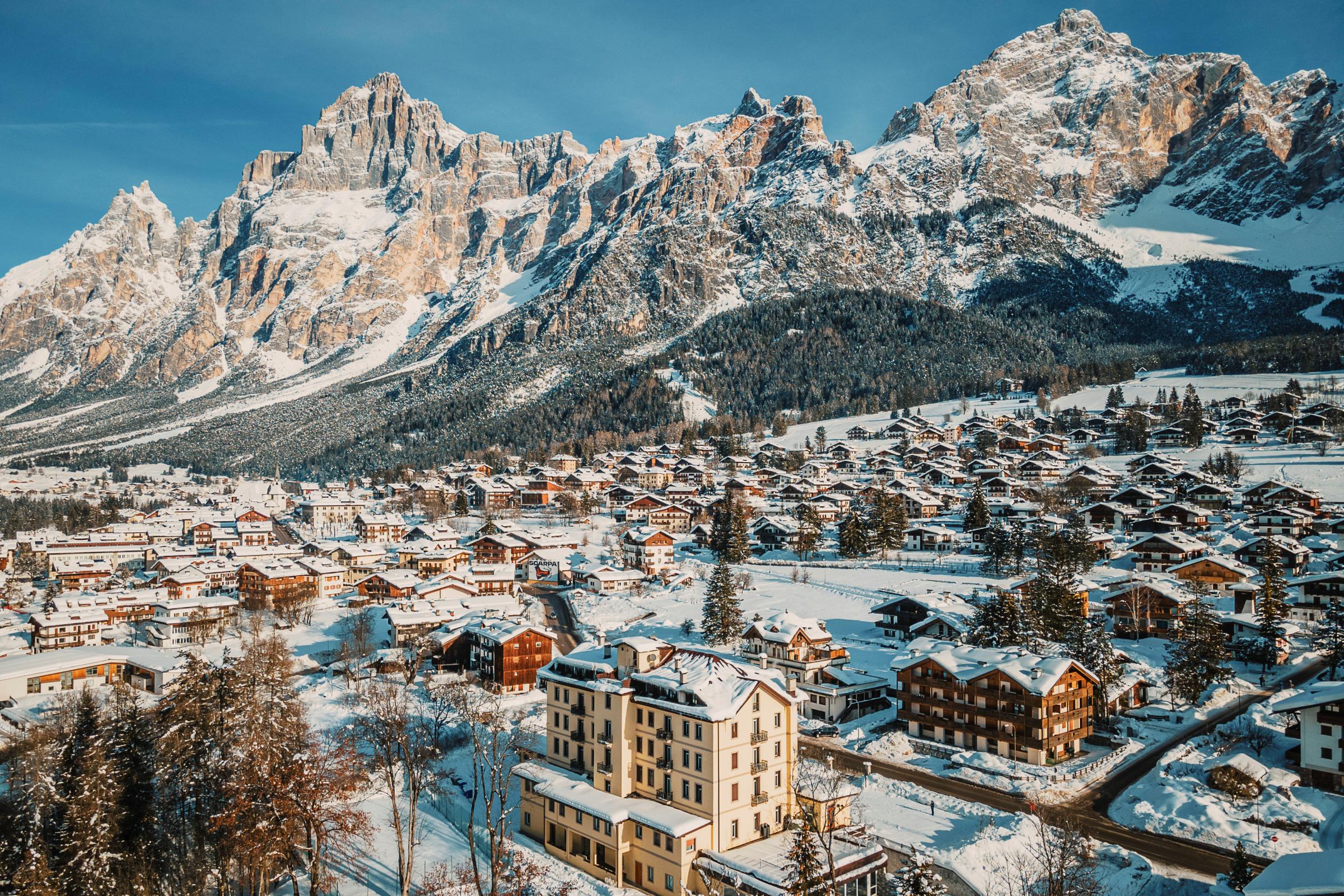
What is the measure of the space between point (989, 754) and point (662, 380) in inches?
6164

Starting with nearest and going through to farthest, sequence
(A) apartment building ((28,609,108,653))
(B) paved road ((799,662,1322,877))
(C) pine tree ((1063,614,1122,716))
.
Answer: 1. (B) paved road ((799,662,1322,877))
2. (C) pine tree ((1063,614,1122,716))
3. (A) apartment building ((28,609,108,653))

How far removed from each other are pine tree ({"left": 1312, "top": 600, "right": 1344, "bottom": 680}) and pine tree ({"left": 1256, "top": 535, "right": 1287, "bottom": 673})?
1900mm

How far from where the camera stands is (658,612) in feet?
214

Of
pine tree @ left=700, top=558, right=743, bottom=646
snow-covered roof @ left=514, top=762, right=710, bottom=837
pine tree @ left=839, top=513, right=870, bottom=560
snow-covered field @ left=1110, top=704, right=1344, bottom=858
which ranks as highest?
pine tree @ left=839, top=513, right=870, bottom=560

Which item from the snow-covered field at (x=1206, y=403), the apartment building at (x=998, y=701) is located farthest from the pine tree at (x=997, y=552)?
the snow-covered field at (x=1206, y=403)

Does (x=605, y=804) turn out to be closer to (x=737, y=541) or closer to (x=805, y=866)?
(x=805, y=866)

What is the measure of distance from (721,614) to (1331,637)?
34492 mm

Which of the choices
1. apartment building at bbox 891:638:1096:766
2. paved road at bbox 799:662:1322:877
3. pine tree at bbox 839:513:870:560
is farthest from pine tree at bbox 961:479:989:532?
apartment building at bbox 891:638:1096:766

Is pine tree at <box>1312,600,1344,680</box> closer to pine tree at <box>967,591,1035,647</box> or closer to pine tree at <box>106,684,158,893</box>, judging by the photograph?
pine tree at <box>967,591,1035,647</box>

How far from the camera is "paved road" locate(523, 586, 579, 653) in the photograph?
60153 mm

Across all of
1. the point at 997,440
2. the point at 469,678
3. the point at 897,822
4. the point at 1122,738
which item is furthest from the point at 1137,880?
the point at 997,440

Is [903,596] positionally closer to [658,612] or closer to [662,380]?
[658,612]

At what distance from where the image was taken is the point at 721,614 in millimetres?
56250

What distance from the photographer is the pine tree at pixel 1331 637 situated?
42.7 metres
